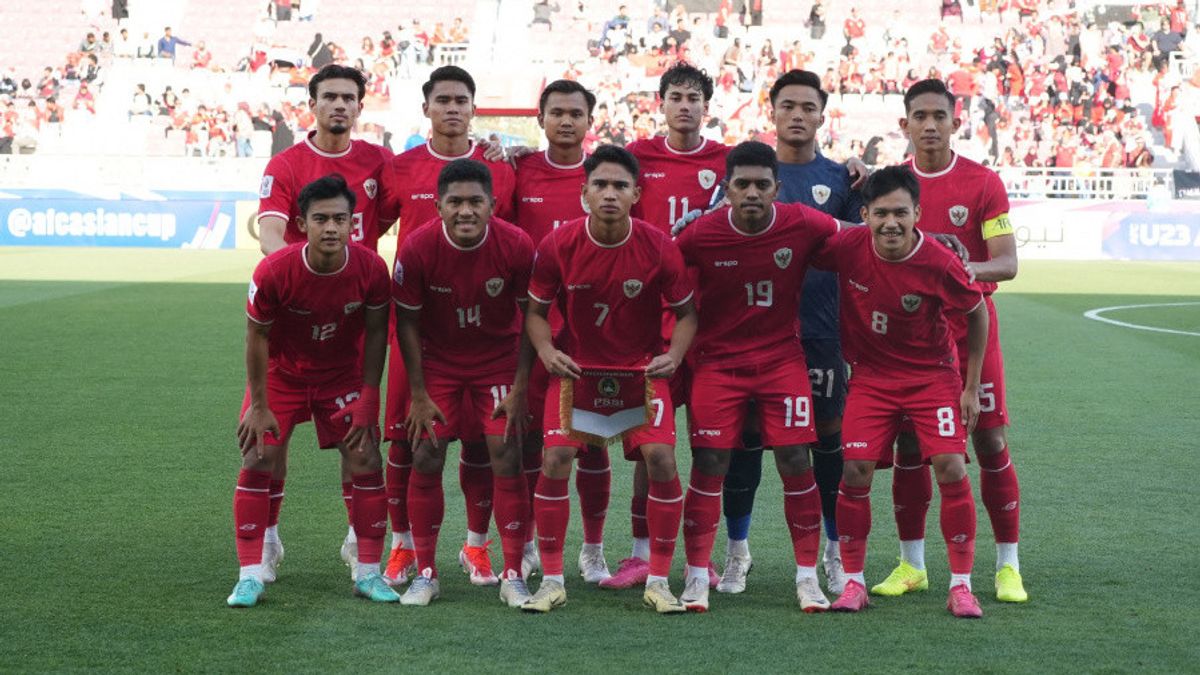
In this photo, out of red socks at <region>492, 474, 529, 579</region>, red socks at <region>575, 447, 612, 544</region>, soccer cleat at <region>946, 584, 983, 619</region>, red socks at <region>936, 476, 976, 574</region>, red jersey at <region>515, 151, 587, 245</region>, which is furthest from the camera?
red jersey at <region>515, 151, 587, 245</region>

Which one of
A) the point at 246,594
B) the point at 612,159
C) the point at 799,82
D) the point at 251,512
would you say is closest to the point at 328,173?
the point at 612,159

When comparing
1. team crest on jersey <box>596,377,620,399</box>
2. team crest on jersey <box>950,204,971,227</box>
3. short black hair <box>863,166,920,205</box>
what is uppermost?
short black hair <box>863,166,920,205</box>

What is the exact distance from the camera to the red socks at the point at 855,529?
5.51 m

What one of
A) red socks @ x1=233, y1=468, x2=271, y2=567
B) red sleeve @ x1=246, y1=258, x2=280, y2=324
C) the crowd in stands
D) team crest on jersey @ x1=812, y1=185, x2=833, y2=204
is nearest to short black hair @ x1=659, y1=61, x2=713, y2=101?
team crest on jersey @ x1=812, y1=185, x2=833, y2=204

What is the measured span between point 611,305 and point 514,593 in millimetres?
1104

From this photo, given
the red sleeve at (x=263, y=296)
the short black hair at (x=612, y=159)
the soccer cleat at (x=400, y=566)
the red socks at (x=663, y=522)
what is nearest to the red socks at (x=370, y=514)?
the soccer cleat at (x=400, y=566)

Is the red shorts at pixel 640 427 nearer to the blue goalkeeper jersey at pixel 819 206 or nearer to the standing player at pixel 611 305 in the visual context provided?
the standing player at pixel 611 305

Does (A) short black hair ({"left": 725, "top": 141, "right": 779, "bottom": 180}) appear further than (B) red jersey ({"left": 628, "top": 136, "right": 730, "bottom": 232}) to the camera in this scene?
No

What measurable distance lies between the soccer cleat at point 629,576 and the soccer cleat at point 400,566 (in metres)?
0.77

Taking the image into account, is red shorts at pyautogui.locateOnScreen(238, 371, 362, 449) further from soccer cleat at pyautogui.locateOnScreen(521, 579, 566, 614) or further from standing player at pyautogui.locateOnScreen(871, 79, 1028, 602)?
standing player at pyautogui.locateOnScreen(871, 79, 1028, 602)

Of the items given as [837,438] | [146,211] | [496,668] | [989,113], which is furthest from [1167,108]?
[496,668]

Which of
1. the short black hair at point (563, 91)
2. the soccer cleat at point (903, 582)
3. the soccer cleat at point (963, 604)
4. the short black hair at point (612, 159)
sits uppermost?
the short black hair at point (563, 91)

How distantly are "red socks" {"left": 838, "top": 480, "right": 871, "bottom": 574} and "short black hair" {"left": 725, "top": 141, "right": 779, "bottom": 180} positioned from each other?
Result: 122 centimetres

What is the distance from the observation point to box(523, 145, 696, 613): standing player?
18.1 feet
